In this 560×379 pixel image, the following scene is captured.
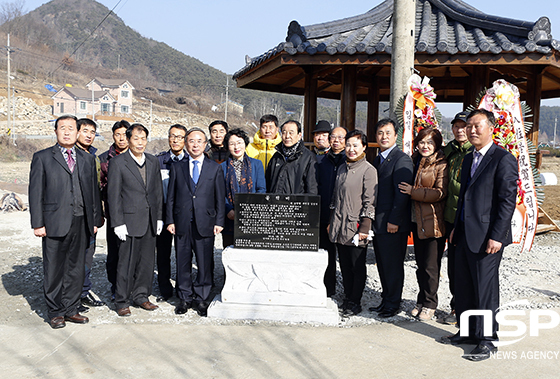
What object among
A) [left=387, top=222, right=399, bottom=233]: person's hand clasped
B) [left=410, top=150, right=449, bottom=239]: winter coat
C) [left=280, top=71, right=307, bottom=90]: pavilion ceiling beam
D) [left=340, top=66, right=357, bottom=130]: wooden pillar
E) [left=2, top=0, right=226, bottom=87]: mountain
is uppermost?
[left=2, top=0, right=226, bottom=87]: mountain

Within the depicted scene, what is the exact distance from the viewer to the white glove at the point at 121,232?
4.41m

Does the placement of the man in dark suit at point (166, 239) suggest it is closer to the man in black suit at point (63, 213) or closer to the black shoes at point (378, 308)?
the man in black suit at point (63, 213)

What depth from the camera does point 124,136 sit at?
4898 millimetres

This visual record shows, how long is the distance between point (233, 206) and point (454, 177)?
232 centimetres

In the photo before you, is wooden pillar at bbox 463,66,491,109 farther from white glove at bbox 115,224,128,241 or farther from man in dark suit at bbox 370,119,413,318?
white glove at bbox 115,224,128,241

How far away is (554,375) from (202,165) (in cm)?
354

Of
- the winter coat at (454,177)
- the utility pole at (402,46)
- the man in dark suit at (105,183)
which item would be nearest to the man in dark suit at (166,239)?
the man in dark suit at (105,183)

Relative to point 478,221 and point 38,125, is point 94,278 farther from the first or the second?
point 38,125

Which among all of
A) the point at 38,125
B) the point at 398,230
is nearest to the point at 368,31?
the point at 398,230

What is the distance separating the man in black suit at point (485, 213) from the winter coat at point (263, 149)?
224 centimetres

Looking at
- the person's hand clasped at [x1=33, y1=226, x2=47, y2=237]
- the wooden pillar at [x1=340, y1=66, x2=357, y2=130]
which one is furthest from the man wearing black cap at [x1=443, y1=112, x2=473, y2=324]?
the person's hand clasped at [x1=33, y1=226, x2=47, y2=237]

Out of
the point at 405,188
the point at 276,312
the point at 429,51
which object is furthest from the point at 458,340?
the point at 429,51

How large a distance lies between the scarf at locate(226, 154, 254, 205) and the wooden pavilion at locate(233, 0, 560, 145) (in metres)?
2.42

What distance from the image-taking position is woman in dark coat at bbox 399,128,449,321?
423 centimetres
